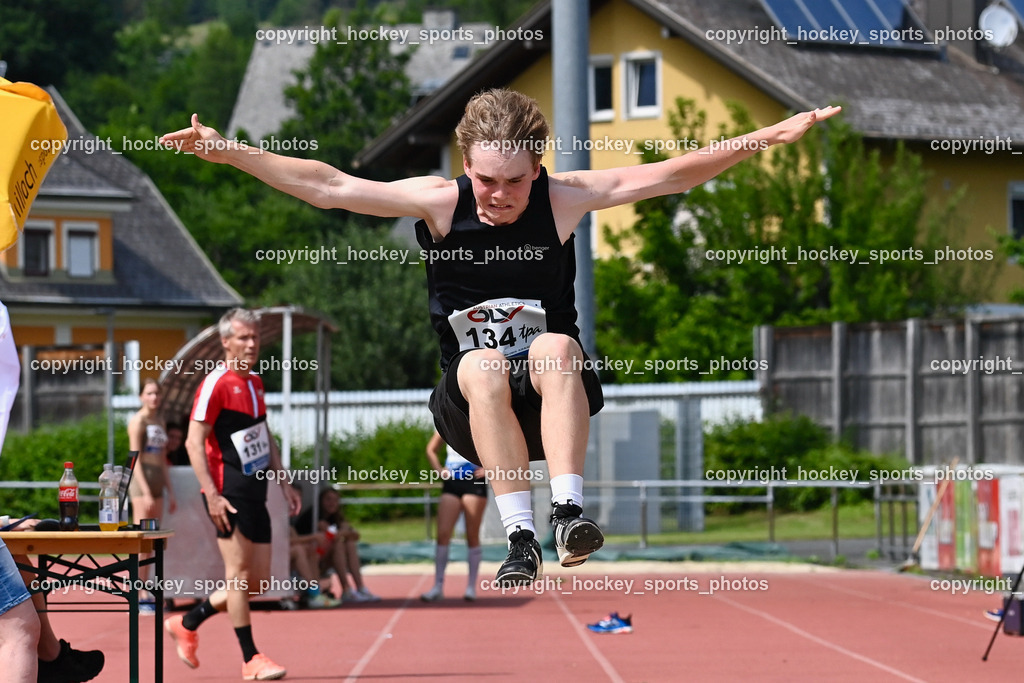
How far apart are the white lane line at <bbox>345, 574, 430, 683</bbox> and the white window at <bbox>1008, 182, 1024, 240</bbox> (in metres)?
22.5

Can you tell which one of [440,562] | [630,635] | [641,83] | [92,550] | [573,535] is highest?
[641,83]

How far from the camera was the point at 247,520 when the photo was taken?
9.45 metres

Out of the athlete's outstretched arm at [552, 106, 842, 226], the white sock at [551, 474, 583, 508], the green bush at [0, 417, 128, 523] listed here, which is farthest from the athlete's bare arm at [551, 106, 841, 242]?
the green bush at [0, 417, 128, 523]

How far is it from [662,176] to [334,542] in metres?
8.85

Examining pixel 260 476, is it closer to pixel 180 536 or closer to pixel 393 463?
pixel 180 536

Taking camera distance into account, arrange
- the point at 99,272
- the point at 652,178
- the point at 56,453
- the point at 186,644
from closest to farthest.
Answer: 1. the point at 652,178
2. the point at 186,644
3. the point at 56,453
4. the point at 99,272

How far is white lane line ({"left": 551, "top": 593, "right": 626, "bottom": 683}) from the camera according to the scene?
902 centimetres

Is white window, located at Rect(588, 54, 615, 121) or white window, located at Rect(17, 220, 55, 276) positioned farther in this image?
white window, located at Rect(17, 220, 55, 276)

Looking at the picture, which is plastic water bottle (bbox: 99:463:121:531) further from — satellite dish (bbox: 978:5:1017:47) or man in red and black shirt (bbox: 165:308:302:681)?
satellite dish (bbox: 978:5:1017:47)

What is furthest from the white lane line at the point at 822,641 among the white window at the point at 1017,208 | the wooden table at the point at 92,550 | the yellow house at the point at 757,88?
the white window at the point at 1017,208

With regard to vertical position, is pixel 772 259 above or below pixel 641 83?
below

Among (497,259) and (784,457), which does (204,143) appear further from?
(784,457)

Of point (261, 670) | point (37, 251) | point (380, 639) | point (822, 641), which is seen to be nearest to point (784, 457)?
point (822, 641)

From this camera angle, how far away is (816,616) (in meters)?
12.7
